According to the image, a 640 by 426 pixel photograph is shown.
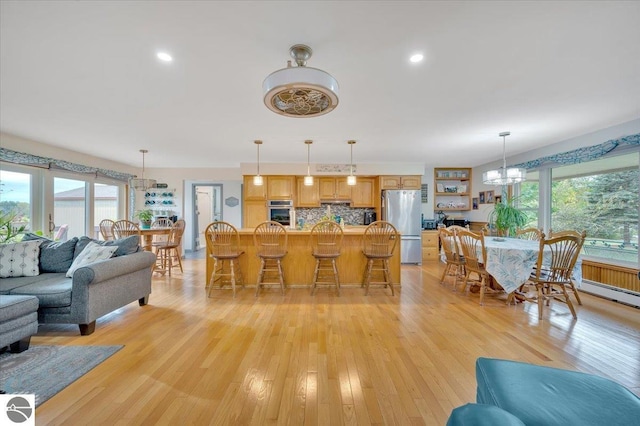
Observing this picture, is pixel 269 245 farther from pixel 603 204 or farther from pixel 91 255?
pixel 603 204

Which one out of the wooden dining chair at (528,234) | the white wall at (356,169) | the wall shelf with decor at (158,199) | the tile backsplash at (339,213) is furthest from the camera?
the wall shelf with decor at (158,199)

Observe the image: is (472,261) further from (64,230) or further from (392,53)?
(64,230)

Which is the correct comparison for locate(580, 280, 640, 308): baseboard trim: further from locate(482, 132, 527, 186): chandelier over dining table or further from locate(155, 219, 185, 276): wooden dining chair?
locate(155, 219, 185, 276): wooden dining chair

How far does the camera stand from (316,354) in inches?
81.4

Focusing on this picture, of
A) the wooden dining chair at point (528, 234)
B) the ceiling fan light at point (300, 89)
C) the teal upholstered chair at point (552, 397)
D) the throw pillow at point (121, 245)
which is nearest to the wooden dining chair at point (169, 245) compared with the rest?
the throw pillow at point (121, 245)

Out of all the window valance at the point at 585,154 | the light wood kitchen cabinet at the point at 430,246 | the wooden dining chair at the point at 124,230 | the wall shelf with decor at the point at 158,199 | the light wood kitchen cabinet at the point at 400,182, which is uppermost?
the window valance at the point at 585,154

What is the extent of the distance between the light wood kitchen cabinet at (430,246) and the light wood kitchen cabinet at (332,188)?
2.20 m

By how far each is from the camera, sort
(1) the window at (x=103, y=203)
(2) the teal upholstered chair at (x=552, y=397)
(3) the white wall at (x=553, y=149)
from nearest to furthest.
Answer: (2) the teal upholstered chair at (x=552, y=397) → (3) the white wall at (x=553, y=149) → (1) the window at (x=103, y=203)

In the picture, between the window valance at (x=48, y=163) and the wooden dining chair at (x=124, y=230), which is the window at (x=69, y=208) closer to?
the window valance at (x=48, y=163)

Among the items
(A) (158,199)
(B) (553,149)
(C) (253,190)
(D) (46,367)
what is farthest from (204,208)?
(B) (553,149)

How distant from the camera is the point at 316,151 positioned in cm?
488

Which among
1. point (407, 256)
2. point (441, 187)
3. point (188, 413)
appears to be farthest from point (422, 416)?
point (441, 187)

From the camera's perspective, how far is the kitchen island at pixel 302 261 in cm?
390

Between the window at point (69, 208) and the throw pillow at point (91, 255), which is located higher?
the window at point (69, 208)
